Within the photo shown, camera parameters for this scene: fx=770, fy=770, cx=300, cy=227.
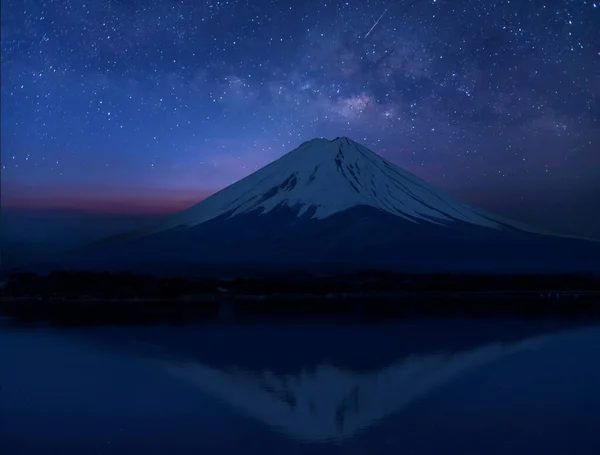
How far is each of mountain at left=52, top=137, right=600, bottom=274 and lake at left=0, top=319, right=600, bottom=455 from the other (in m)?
19.7

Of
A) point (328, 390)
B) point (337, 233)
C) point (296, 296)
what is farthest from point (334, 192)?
point (328, 390)

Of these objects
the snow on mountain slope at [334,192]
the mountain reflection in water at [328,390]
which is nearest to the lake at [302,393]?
the mountain reflection in water at [328,390]

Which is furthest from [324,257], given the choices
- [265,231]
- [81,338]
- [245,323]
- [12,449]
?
[12,449]

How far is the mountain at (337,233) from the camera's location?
30016mm

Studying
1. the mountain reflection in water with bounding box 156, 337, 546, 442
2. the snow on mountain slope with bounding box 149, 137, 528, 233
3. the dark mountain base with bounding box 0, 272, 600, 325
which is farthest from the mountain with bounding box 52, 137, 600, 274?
the mountain reflection in water with bounding box 156, 337, 546, 442

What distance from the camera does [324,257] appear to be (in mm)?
31016

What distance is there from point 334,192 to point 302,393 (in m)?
31.5

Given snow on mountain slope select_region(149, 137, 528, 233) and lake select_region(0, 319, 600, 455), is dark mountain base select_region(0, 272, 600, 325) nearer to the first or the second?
lake select_region(0, 319, 600, 455)

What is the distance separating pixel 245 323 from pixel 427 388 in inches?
248

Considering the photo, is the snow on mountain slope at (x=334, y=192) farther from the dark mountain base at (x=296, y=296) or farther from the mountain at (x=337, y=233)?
the dark mountain base at (x=296, y=296)

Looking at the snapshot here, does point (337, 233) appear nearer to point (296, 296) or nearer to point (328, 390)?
point (296, 296)

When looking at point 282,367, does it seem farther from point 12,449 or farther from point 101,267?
point 101,267

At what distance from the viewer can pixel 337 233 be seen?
34.4 m

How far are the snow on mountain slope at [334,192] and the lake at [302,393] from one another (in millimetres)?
25074
